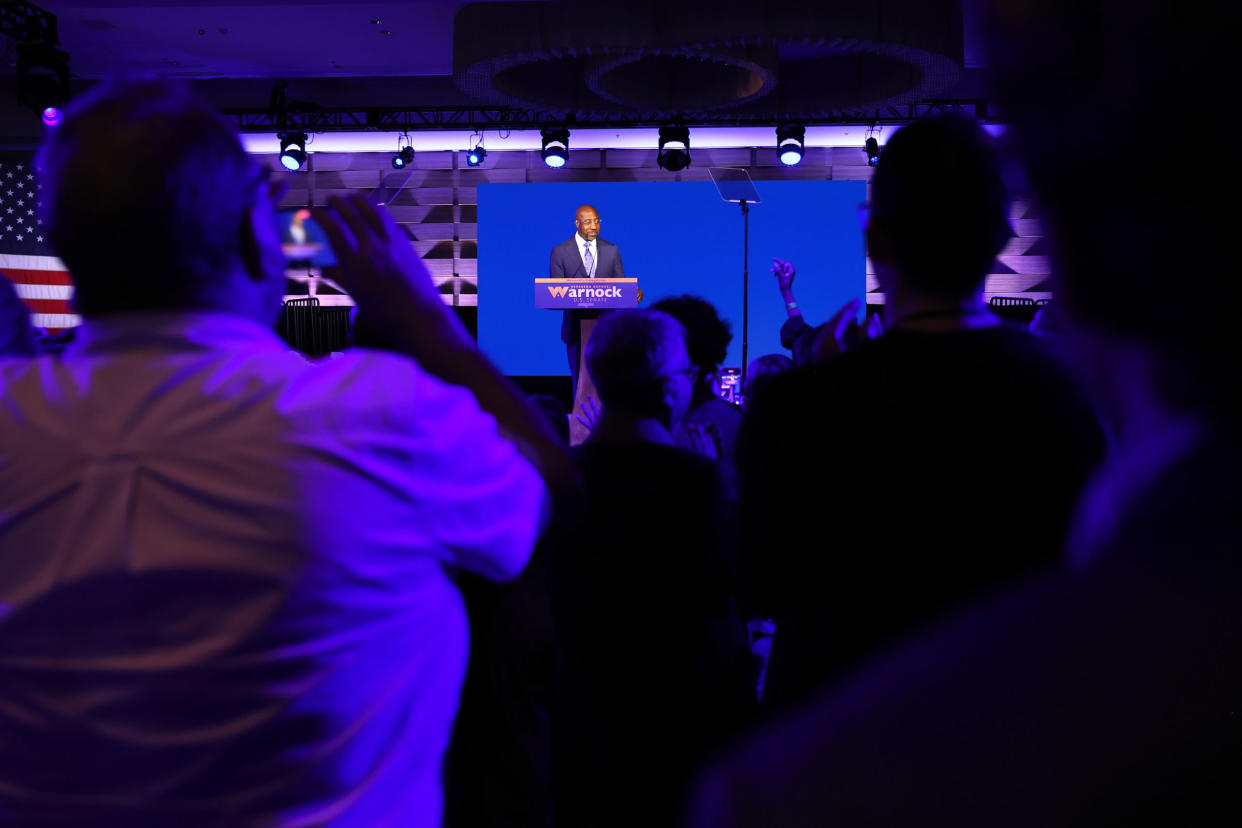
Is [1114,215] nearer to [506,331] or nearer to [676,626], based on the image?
[676,626]

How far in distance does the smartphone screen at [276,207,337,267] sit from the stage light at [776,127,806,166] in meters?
7.99

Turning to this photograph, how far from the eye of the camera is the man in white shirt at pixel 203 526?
648mm

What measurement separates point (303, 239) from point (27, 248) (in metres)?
10.1

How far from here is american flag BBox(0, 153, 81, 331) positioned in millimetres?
8430

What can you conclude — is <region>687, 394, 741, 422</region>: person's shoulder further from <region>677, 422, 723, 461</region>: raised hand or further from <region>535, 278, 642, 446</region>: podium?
<region>535, 278, 642, 446</region>: podium

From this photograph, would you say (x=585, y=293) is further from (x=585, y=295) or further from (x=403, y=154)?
(x=403, y=154)

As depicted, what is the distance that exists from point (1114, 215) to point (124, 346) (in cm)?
78

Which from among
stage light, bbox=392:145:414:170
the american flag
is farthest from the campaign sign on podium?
the american flag

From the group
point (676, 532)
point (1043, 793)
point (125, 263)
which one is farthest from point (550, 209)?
point (1043, 793)

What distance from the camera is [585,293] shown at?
228 inches

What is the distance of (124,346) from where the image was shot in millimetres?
738

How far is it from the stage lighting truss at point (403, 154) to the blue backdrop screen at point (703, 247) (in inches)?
35.4

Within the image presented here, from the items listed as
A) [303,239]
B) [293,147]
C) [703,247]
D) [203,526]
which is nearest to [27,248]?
[293,147]

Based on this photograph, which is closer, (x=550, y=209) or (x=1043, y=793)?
(x=1043, y=793)
